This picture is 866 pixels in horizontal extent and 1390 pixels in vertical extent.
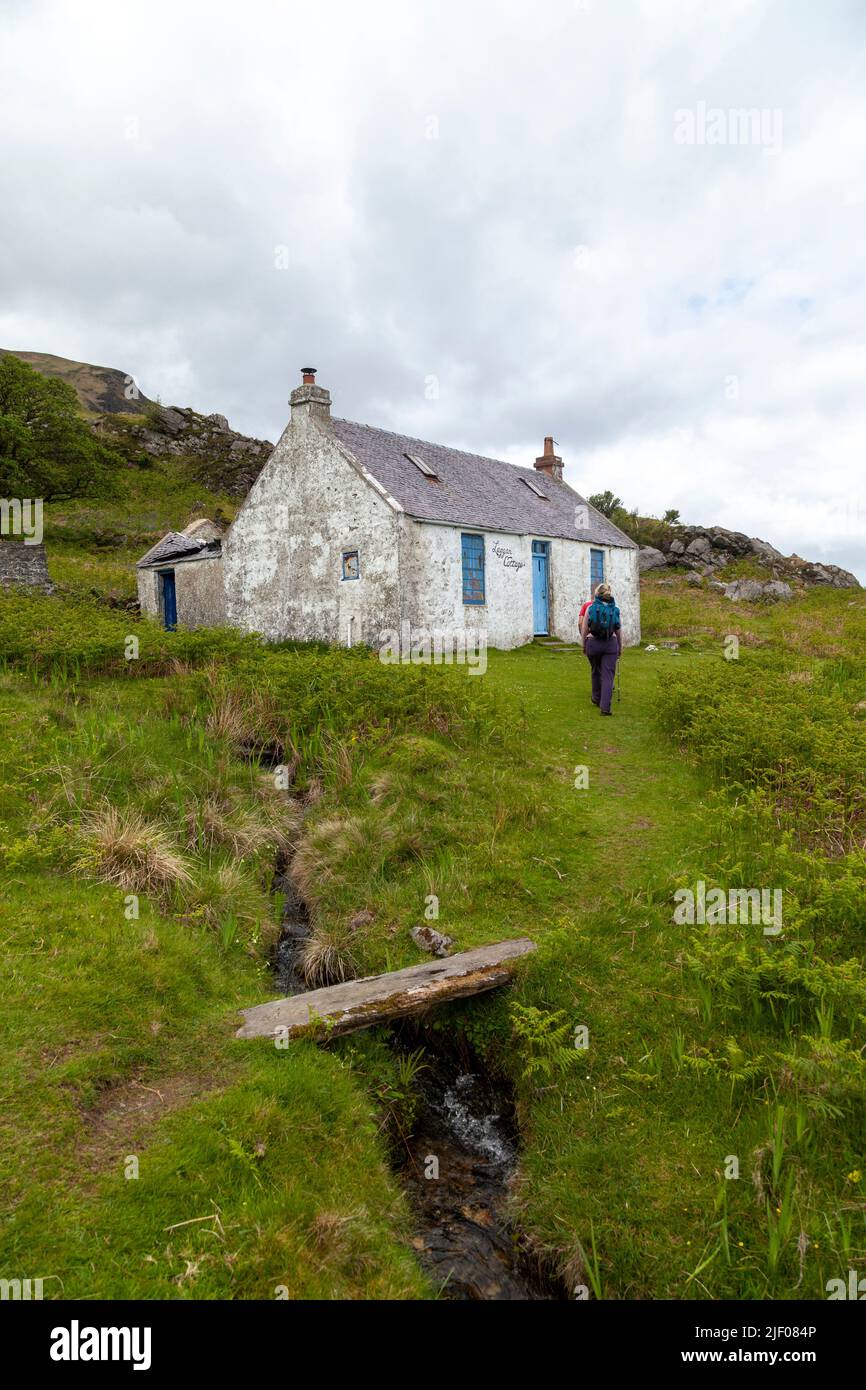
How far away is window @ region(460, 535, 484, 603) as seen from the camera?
22.2 meters

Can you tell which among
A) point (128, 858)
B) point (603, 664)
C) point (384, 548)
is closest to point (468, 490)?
point (384, 548)

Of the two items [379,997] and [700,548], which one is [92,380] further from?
[379,997]

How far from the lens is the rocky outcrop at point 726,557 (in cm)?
4719

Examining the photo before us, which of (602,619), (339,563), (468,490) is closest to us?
(602,619)

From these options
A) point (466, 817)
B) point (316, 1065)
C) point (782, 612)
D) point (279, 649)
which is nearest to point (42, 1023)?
point (316, 1065)

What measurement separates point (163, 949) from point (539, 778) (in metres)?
5.57

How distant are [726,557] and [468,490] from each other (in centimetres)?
3008

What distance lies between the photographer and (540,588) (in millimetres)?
25484

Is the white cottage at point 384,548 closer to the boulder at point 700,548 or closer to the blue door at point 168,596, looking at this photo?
the blue door at point 168,596

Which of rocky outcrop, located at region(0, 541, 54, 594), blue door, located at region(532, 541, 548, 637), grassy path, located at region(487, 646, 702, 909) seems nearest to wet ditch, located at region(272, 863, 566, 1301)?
grassy path, located at region(487, 646, 702, 909)

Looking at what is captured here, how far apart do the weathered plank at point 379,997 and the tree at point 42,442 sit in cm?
2905

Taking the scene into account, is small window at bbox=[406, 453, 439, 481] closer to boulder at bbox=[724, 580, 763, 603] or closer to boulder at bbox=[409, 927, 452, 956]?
boulder at bbox=[409, 927, 452, 956]

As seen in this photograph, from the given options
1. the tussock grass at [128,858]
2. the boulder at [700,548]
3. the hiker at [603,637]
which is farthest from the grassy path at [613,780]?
the boulder at [700,548]

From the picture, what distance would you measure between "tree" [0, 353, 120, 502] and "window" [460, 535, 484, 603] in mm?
18516
